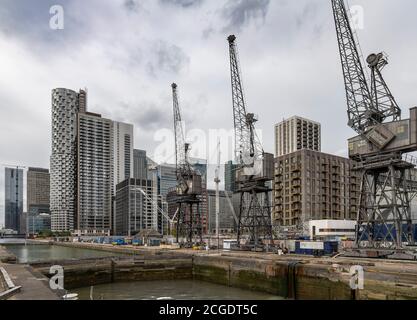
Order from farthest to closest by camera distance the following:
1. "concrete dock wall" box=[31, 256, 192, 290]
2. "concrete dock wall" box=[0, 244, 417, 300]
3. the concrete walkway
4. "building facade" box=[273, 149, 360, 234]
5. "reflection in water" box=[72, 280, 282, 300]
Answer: "building facade" box=[273, 149, 360, 234], "concrete dock wall" box=[31, 256, 192, 290], "reflection in water" box=[72, 280, 282, 300], "concrete dock wall" box=[0, 244, 417, 300], the concrete walkway

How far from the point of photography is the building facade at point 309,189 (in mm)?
168250

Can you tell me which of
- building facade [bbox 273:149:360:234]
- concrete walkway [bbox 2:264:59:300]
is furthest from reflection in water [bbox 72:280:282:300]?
building facade [bbox 273:149:360:234]

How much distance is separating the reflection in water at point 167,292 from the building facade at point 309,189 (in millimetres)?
109923

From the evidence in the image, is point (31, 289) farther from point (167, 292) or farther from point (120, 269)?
point (120, 269)

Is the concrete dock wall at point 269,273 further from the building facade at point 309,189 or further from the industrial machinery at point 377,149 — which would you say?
the building facade at point 309,189

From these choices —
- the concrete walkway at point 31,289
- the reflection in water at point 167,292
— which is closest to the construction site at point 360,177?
the reflection in water at point 167,292

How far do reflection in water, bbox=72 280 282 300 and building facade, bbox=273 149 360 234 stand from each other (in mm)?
109923

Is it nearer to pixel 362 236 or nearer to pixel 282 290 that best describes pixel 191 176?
pixel 362 236

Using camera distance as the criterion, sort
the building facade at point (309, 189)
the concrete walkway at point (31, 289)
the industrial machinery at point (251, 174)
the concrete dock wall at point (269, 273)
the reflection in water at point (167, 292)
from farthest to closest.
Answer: the building facade at point (309, 189) < the industrial machinery at point (251, 174) < the reflection in water at point (167, 292) < the concrete dock wall at point (269, 273) < the concrete walkway at point (31, 289)

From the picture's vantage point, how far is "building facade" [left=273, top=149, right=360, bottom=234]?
552 feet

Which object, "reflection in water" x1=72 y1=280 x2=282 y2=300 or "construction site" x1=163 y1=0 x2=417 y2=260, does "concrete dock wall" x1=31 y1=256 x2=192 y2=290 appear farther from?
"construction site" x1=163 y1=0 x2=417 y2=260

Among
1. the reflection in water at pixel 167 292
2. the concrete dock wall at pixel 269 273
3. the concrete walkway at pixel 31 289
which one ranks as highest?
the concrete walkway at pixel 31 289
